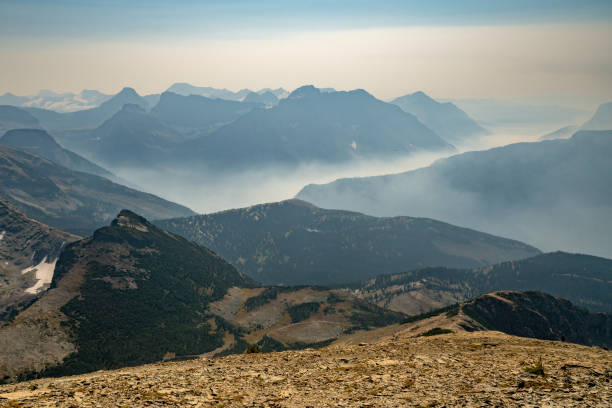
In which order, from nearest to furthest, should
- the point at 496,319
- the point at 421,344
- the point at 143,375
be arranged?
the point at 143,375 < the point at 421,344 < the point at 496,319

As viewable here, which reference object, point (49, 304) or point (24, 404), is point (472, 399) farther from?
point (49, 304)

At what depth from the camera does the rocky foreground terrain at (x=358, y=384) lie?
2512cm

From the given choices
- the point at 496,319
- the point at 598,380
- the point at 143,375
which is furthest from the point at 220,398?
the point at 496,319

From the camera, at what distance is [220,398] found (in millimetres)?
26906

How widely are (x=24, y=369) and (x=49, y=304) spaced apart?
61.4 m

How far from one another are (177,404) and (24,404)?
940cm

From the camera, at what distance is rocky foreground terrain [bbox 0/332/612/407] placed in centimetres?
2512

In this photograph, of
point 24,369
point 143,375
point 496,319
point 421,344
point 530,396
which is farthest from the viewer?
point 496,319

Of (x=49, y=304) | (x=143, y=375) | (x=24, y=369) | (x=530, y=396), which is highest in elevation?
(x=530, y=396)

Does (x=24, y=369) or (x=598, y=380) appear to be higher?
(x=598, y=380)

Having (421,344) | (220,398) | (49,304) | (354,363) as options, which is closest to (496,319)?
(421,344)

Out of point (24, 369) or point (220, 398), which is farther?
point (24, 369)

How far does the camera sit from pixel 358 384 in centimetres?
2878

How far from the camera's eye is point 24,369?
136 metres
